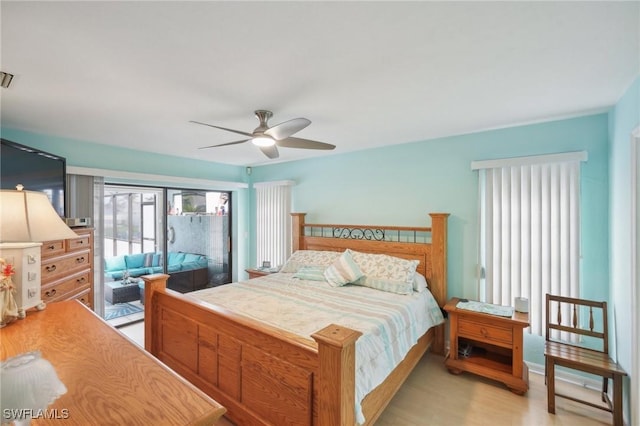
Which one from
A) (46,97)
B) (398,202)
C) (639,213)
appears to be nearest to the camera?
(639,213)

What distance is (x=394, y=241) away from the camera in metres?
3.54

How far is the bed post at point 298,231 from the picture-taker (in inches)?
172

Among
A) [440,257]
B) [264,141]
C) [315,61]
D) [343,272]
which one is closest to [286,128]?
[264,141]

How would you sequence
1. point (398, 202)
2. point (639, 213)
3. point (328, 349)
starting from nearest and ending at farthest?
point (328, 349) → point (639, 213) → point (398, 202)

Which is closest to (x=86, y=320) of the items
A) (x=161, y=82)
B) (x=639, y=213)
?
(x=161, y=82)

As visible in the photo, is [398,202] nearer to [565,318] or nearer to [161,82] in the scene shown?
[565,318]

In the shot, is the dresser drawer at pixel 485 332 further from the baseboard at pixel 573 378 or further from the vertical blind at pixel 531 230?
the baseboard at pixel 573 378

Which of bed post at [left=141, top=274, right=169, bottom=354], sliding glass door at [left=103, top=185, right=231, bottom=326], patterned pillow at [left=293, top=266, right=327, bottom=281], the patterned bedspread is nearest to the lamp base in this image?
bed post at [left=141, top=274, right=169, bottom=354]

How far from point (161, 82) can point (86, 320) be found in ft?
5.01

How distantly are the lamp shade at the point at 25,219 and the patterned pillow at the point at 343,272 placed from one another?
2387 millimetres

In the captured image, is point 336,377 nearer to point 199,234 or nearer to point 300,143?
point 300,143

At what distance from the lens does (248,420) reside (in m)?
1.84

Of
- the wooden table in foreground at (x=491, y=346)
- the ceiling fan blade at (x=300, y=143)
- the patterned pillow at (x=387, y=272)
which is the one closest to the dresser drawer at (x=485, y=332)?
the wooden table in foreground at (x=491, y=346)

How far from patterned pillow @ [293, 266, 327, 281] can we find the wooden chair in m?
2.17
